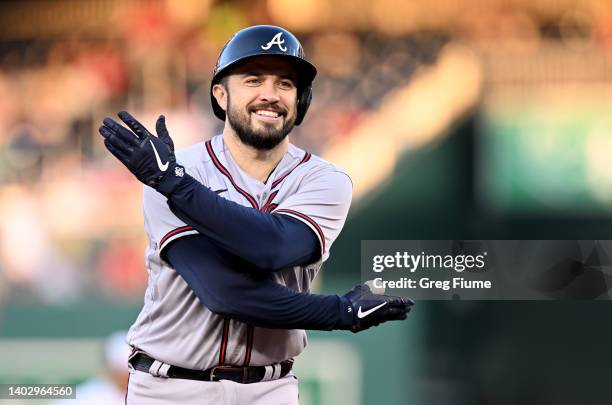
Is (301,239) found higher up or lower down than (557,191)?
lower down

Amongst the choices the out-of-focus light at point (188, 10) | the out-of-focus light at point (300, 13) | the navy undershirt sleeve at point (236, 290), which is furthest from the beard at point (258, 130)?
the out-of-focus light at point (188, 10)

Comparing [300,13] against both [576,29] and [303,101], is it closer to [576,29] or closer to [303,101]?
[576,29]

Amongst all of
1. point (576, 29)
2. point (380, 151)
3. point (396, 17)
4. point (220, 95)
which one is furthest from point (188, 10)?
point (220, 95)

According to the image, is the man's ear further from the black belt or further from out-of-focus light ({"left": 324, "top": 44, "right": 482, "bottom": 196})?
out-of-focus light ({"left": 324, "top": 44, "right": 482, "bottom": 196})

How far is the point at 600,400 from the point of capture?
5547 millimetres

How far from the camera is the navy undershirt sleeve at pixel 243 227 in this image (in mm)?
2178

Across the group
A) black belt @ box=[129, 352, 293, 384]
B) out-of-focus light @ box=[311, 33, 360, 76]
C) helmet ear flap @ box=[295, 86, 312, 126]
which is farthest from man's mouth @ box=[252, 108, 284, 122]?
out-of-focus light @ box=[311, 33, 360, 76]

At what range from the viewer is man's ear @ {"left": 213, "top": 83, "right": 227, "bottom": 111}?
2.53m

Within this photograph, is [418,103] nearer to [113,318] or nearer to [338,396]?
[338,396]

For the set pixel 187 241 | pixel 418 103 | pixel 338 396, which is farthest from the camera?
pixel 418 103

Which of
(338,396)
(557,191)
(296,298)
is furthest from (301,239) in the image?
(557,191)

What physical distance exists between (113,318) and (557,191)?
2436 mm

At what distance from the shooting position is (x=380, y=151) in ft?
18.7

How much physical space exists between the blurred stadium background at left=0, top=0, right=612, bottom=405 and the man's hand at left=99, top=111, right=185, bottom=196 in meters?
3.38
